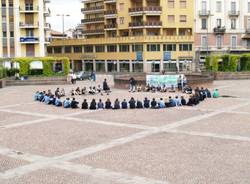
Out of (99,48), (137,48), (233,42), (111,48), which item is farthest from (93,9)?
(233,42)

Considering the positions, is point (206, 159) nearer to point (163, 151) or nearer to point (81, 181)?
point (163, 151)

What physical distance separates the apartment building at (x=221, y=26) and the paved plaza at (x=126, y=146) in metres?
49.4

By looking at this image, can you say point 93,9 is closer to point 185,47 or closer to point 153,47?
point 153,47

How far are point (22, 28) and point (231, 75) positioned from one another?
2974cm

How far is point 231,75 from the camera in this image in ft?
191

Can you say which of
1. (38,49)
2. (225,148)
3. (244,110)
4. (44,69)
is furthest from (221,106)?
(38,49)

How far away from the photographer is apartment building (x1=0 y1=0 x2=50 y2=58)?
6481cm

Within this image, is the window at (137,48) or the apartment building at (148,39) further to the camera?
the apartment building at (148,39)

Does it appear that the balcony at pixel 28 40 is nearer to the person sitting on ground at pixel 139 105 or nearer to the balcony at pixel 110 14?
the balcony at pixel 110 14

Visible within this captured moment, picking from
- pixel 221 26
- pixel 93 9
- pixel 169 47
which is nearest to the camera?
pixel 169 47

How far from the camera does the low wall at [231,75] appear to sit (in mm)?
57781

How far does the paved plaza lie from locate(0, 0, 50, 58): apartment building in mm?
36587

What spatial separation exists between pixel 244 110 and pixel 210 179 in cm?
1564

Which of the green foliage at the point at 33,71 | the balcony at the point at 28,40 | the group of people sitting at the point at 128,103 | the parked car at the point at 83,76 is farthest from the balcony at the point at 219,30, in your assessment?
the group of people sitting at the point at 128,103
